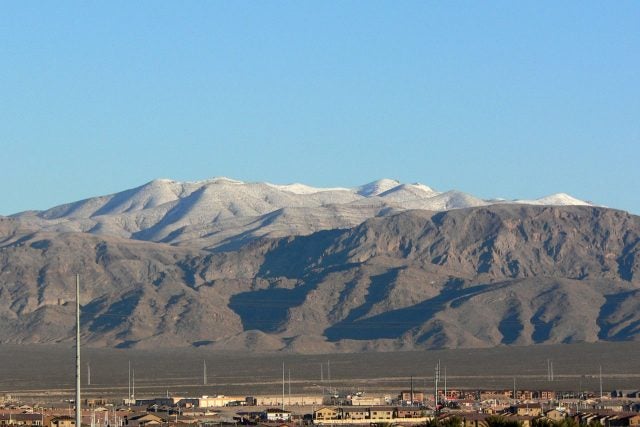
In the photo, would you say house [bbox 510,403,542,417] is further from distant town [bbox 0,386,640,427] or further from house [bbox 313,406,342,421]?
house [bbox 313,406,342,421]

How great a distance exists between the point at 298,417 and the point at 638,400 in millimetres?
45809

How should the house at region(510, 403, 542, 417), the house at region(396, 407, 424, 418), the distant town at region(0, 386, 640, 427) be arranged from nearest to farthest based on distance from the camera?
the distant town at region(0, 386, 640, 427)
the house at region(396, 407, 424, 418)
the house at region(510, 403, 542, 417)

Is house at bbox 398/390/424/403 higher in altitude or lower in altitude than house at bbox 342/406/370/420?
higher

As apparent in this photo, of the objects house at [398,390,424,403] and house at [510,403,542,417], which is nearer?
house at [510,403,542,417]

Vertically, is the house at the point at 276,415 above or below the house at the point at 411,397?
below

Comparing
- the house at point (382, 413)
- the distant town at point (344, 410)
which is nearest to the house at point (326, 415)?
the distant town at point (344, 410)

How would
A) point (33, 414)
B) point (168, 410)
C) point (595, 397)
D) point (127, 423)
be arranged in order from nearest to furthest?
point (127, 423) < point (33, 414) < point (168, 410) < point (595, 397)

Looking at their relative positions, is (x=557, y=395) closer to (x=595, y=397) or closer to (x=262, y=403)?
(x=595, y=397)

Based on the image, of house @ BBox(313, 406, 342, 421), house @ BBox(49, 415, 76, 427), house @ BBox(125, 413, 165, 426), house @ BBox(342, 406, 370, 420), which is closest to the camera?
house @ BBox(125, 413, 165, 426)

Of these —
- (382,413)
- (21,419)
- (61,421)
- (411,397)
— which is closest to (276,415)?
(382,413)

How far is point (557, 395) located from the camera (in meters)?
195

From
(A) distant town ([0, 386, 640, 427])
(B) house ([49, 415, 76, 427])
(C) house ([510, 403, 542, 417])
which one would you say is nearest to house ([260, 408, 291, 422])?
(A) distant town ([0, 386, 640, 427])

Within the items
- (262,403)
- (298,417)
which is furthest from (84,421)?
(262,403)

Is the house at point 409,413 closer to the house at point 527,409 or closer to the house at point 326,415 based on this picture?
the house at point 326,415
